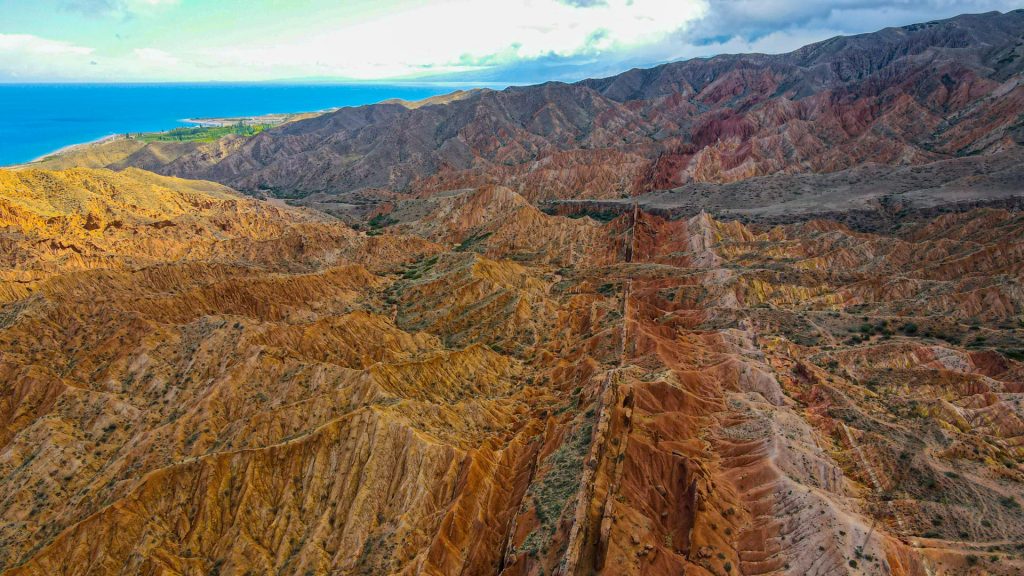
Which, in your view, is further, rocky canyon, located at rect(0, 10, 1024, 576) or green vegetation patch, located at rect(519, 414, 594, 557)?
rocky canyon, located at rect(0, 10, 1024, 576)

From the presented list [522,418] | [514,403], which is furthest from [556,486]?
[514,403]

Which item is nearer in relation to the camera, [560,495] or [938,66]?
[560,495]

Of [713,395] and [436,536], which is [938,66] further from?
[436,536]

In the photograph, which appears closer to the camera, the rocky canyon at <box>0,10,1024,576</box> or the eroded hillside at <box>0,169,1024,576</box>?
the eroded hillside at <box>0,169,1024,576</box>

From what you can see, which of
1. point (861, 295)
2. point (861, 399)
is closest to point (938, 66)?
point (861, 295)

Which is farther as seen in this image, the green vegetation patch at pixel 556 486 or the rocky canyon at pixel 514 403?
the rocky canyon at pixel 514 403

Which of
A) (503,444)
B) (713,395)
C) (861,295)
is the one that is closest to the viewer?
(503,444)

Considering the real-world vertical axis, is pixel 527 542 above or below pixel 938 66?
below

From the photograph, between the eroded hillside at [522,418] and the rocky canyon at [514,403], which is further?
the rocky canyon at [514,403]
